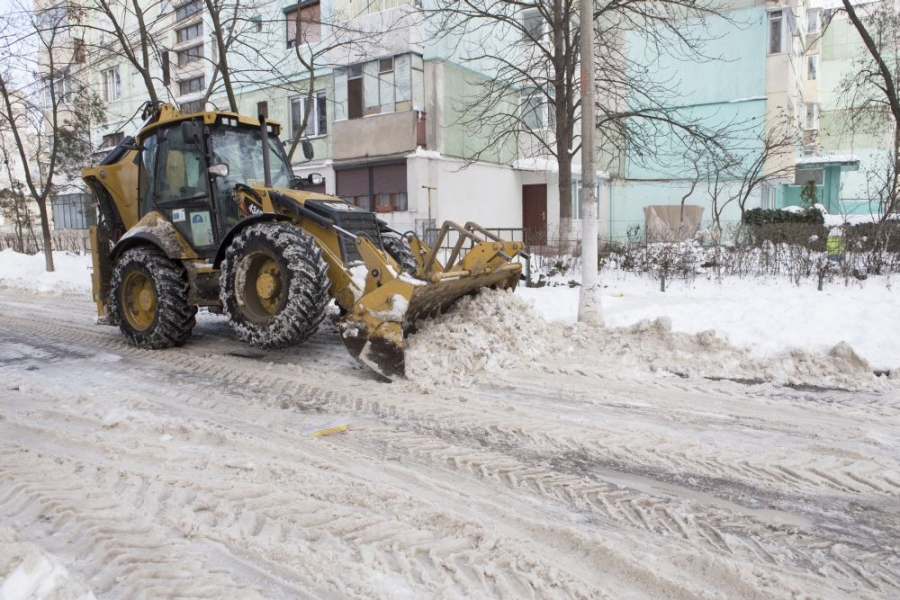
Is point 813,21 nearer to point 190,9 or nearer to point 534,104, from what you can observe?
point 534,104

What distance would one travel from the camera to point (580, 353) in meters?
6.73

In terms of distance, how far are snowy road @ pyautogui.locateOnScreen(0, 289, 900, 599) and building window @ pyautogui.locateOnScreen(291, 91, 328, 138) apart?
17.3 meters

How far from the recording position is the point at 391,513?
329 cm

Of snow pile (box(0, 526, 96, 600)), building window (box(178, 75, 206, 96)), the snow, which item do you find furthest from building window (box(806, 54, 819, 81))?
snow pile (box(0, 526, 96, 600))

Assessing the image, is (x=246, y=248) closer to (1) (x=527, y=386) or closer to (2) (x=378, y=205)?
(1) (x=527, y=386)

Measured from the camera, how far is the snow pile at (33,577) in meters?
2.50

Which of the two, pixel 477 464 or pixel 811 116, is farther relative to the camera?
pixel 811 116

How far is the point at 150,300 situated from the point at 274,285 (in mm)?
2278

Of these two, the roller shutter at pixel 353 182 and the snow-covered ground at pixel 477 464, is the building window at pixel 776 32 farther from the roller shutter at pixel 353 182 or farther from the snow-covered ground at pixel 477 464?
the snow-covered ground at pixel 477 464

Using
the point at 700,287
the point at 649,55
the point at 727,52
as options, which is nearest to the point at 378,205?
the point at 700,287

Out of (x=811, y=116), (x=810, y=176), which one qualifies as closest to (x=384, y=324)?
(x=810, y=176)

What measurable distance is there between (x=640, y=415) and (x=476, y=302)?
2.40 m

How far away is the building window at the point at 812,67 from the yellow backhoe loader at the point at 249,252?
41048mm

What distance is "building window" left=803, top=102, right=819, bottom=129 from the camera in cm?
3800
